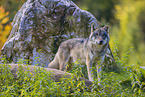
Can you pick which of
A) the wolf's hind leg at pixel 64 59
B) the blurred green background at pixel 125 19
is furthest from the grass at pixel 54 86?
the wolf's hind leg at pixel 64 59

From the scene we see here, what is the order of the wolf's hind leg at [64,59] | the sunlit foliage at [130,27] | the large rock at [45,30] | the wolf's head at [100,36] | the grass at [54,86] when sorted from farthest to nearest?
the large rock at [45,30] < the wolf's hind leg at [64,59] < the wolf's head at [100,36] < the grass at [54,86] < the sunlit foliage at [130,27]

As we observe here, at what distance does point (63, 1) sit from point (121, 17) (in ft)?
23.3

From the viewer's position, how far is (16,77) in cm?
381

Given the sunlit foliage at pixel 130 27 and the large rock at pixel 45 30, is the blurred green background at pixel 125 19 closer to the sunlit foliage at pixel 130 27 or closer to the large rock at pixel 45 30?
the sunlit foliage at pixel 130 27

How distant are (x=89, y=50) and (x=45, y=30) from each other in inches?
102

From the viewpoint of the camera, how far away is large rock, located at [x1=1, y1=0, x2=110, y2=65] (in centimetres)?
716

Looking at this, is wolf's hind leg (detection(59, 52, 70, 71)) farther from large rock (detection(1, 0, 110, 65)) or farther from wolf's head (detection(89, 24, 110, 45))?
large rock (detection(1, 0, 110, 65))

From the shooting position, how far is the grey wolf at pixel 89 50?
17.0 feet

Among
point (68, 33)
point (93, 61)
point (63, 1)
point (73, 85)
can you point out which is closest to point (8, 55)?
point (68, 33)

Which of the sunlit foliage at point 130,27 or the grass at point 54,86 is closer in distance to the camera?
the sunlit foliage at point 130,27

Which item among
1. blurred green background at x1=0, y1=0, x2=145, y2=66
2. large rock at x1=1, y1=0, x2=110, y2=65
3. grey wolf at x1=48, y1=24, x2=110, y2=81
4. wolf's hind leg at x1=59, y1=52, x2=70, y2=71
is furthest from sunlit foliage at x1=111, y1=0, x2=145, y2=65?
large rock at x1=1, y1=0, x2=110, y2=65

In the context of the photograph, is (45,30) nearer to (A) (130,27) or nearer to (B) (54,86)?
(B) (54,86)

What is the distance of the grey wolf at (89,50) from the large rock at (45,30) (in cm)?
134

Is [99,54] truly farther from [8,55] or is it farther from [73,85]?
[8,55]
